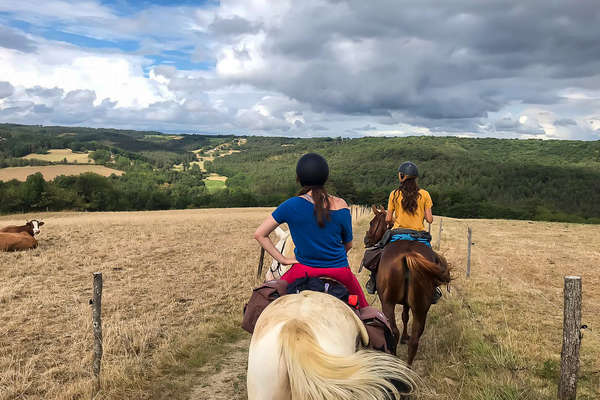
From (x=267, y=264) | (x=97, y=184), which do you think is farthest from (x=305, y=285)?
(x=97, y=184)

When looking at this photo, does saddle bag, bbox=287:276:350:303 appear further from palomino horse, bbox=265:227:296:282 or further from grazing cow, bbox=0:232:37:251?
grazing cow, bbox=0:232:37:251

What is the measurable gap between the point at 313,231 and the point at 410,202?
3067 mm

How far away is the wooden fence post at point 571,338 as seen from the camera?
13.6ft

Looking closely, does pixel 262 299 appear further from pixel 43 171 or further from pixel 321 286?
pixel 43 171

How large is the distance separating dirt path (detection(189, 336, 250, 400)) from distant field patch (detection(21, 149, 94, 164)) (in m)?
123

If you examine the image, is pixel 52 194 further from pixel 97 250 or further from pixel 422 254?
pixel 422 254

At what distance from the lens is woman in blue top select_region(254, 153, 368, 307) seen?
3.40 m

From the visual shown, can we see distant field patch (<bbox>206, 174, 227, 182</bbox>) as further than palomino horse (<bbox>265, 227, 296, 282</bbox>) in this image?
Yes

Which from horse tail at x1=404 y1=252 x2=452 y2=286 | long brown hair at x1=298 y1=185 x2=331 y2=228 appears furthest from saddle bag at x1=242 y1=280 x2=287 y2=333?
horse tail at x1=404 y1=252 x2=452 y2=286

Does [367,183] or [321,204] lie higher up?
[321,204]

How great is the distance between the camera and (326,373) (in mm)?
2232

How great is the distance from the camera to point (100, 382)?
5.20m

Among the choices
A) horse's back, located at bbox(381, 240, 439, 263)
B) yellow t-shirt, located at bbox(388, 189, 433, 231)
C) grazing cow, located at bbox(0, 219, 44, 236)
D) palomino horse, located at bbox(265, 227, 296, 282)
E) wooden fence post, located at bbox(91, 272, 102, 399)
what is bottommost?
grazing cow, located at bbox(0, 219, 44, 236)

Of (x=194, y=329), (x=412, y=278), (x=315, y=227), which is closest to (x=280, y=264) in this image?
(x=412, y=278)
